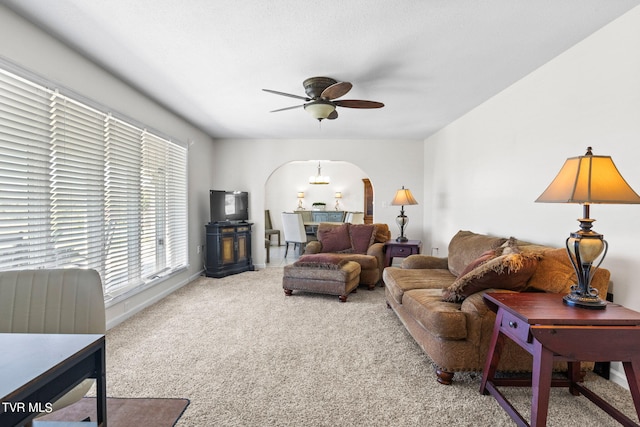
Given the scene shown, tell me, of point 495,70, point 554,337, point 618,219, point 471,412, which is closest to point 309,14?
point 495,70

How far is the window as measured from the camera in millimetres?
2178

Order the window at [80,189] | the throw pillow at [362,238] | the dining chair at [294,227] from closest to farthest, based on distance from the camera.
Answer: the window at [80,189]
the throw pillow at [362,238]
the dining chair at [294,227]

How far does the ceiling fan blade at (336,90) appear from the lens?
2664 mm

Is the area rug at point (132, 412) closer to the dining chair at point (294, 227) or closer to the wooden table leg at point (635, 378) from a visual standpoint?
the wooden table leg at point (635, 378)

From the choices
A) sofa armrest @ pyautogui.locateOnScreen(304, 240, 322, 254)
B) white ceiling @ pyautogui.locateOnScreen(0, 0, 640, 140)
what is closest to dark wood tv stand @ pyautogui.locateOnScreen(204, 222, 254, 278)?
sofa armrest @ pyautogui.locateOnScreen(304, 240, 322, 254)

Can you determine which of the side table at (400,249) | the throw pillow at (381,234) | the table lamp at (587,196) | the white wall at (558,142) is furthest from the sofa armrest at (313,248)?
the table lamp at (587,196)

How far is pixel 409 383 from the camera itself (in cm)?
218

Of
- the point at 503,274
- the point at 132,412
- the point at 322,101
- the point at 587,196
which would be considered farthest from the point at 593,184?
the point at 132,412

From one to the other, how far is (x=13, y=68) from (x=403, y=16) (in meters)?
2.61

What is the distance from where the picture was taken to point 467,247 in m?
3.35

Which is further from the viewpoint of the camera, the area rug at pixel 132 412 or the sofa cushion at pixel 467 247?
the sofa cushion at pixel 467 247

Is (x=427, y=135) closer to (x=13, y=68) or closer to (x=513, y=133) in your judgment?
(x=513, y=133)

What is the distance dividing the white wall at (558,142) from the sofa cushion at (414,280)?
0.83 metres

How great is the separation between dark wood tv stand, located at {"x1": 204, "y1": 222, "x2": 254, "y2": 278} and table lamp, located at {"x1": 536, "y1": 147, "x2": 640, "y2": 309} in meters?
4.58
